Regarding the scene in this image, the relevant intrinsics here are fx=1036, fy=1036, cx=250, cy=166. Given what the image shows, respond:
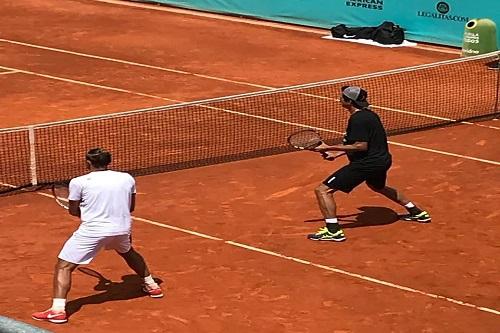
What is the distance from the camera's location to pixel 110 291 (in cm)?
975

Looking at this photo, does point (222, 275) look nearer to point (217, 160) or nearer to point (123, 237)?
point (123, 237)

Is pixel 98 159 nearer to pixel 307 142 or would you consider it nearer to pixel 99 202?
pixel 99 202

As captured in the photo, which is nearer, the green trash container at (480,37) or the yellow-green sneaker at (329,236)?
the yellow-green sneaker at (329,236)

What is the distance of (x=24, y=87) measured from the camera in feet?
64.4

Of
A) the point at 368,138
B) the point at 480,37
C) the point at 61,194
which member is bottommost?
the point at 480,37

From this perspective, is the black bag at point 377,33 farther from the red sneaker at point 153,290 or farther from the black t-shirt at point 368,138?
the red sneaker at point 153,290

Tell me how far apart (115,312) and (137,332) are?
0.49m

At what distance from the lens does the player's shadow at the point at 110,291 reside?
9.41 meters

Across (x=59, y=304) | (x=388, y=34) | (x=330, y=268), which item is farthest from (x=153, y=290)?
(x=388, y=34)

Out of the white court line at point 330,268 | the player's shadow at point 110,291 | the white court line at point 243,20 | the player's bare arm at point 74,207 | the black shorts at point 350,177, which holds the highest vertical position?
the player's bare arm at point 74,207

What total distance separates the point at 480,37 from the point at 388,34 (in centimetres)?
309

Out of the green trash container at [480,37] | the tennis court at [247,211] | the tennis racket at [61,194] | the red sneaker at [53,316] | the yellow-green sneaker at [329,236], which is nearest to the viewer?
the red sneaker at [53,316]

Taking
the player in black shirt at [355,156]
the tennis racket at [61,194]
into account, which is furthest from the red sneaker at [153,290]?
the player in black shirt at [355,156]

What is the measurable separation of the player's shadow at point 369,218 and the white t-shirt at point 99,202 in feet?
12.3
